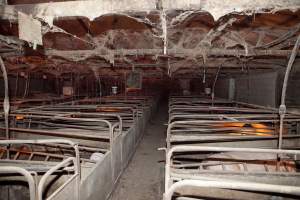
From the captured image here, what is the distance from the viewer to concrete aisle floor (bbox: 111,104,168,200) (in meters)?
5.09

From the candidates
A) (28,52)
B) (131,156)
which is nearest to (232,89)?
(131,156)

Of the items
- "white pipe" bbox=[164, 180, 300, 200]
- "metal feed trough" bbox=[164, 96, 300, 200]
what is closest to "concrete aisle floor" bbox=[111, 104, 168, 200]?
"metal feed trough" bbox=[164, 96, 300, 200]

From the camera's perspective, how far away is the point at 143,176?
604 cm

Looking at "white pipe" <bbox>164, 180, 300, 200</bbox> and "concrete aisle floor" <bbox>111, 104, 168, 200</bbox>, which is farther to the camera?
"concrete aisle floor" <bbox>111, 104, 168, 200</bbox>

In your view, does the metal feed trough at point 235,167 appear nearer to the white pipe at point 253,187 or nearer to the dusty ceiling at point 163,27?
the white pipe at point 253,187

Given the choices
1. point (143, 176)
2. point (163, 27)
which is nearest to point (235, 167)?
point (143, 176)

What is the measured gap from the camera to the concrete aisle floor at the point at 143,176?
509 cm

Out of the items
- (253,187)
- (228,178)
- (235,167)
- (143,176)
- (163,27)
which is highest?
(163,27)

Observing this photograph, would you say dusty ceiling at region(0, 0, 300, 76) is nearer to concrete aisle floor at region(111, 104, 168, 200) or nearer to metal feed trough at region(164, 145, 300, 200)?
metal feed trough at region(164, 145, 300, 200)

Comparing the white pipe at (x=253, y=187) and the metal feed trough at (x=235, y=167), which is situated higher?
the white pipe at (x=253, y=187)

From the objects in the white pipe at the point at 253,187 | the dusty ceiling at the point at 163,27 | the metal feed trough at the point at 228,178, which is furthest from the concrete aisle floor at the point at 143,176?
the white pipe at the point at 253,187

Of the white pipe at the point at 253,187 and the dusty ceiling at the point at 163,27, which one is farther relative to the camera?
the dusty ceiling at the point at 163,27

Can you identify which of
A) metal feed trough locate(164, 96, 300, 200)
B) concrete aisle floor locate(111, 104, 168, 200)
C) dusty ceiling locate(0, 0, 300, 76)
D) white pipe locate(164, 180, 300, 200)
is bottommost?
concrete aisle floor locate(111, 104, 168, 200)

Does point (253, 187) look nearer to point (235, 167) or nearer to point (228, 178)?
point (228, 178)
